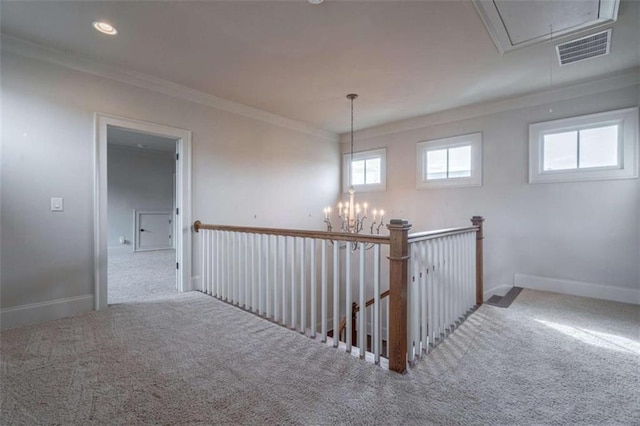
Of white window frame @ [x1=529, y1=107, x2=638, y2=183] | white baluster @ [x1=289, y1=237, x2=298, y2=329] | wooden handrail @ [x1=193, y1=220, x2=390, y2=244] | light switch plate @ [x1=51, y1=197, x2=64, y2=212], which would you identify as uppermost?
white window frame @ [x1=529, y1=107, x2=638, y2=183]

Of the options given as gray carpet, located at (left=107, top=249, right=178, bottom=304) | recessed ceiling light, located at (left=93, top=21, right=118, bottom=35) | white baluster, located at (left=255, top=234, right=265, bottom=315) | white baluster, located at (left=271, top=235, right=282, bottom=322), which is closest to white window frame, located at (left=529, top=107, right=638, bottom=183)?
white baluster, located at (left=271, top=235, right=282, bottom=322)

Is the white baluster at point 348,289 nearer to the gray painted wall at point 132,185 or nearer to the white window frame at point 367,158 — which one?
the white window frame at point 367,158

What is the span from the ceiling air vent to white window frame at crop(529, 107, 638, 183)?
883mm

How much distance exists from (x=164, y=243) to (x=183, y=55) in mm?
5629

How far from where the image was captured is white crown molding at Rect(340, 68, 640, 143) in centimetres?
333

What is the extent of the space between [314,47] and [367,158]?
3122 millimetres

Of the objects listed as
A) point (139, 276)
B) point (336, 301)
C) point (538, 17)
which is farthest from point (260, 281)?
point (538, 17)

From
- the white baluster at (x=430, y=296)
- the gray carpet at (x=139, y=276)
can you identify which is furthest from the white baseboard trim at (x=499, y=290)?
the gray carpet at (x=139, y=276)

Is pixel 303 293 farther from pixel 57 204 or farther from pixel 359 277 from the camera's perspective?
pixel 57 204

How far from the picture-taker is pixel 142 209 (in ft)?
22.9

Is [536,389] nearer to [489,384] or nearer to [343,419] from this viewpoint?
[489,384]

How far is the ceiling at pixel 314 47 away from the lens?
2238 millimetres

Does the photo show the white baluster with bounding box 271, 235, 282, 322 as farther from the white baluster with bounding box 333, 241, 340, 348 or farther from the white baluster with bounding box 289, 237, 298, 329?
the white baluster with bounding box 333, 241, 340, 348

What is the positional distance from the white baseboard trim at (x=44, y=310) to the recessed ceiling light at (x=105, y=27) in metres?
2.49
